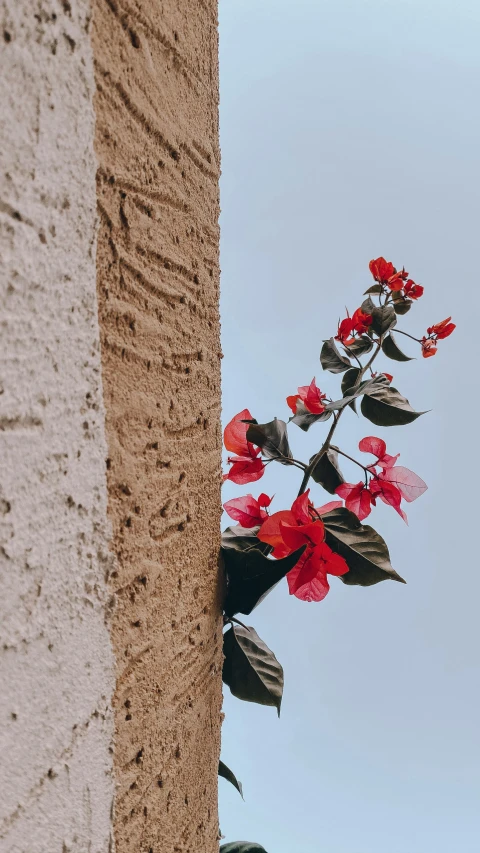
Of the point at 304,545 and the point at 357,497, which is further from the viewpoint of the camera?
the point at 357,497

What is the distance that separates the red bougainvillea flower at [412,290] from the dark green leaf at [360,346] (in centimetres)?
7

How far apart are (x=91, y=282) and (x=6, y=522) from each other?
0.37 ft

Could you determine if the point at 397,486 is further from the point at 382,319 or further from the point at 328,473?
the point at 382,319

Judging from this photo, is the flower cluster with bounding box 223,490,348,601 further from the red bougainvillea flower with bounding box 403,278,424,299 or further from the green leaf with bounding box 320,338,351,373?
the red bougainvillea flower with bounding box 403,278,424,299

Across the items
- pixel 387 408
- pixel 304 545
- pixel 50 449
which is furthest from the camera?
pixel 387 408

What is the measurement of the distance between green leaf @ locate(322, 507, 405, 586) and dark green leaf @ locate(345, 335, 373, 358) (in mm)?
212

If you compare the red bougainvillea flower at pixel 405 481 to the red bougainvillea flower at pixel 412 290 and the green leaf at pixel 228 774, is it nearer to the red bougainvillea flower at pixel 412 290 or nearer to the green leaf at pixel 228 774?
the red bougainvillea flower at pixel 412 290

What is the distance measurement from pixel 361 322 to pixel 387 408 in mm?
134

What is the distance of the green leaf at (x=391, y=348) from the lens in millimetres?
688

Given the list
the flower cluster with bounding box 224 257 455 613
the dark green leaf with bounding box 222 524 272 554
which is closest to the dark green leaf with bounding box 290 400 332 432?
the flower cluster with bounding box 224 257 455 613

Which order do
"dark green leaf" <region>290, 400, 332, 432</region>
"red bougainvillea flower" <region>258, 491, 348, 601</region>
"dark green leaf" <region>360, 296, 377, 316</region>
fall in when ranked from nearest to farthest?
"red bougainvillea flower" <region>258, 491, 348, 601</region>, "dark green leaf" <region>290, 400, 332, 432</region>, "dark green leaf" <region>360, 296, 377, 316</region>

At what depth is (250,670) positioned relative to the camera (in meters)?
0.55

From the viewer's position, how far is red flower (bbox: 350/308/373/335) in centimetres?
70

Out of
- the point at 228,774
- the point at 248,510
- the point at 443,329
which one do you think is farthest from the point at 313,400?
the point at 228,774
